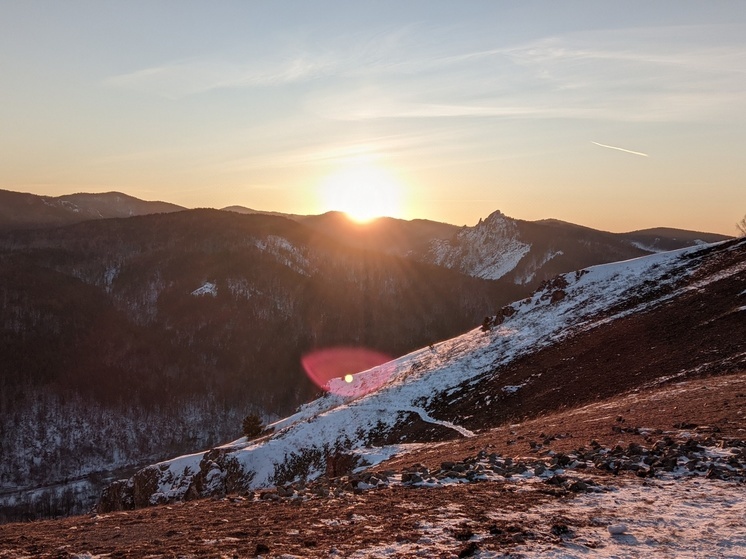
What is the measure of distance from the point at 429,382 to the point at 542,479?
107 feet

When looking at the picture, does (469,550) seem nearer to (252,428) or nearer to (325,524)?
(325,524)

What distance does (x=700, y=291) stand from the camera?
135 ft

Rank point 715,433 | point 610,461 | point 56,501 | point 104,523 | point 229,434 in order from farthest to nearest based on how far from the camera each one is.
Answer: point 229,434 < point 56,501 < point 715,433 < point 610,461 < point 104,523

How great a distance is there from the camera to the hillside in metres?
9.90

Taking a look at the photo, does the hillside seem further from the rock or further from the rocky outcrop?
the rocky outcrop

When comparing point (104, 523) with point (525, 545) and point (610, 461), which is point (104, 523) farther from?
point (610, 461)

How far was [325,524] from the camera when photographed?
1138cm

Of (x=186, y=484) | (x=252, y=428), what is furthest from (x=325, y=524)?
(x=252, y=428)

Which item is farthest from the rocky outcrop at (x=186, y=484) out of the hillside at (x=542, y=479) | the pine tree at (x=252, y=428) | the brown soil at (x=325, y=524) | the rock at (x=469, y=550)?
the rock at (x=469, y=550)

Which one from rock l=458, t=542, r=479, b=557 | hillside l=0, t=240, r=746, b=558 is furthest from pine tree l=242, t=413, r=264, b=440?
rock l=458, t=542, r=479, b=557

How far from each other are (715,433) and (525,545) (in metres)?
10.5

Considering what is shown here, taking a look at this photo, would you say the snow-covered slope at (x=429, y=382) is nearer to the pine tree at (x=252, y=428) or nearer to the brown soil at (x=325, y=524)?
the pine tree at (x=252, y=428)

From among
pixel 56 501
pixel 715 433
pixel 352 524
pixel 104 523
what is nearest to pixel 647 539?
pixel 352 524

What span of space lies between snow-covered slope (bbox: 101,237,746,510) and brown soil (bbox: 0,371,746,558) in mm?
15930
